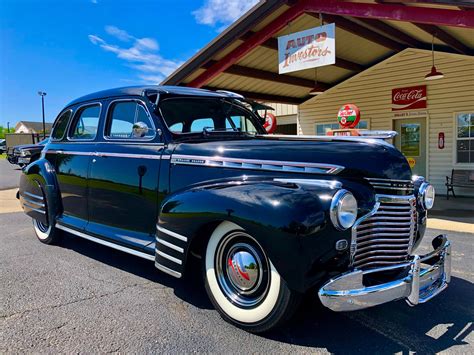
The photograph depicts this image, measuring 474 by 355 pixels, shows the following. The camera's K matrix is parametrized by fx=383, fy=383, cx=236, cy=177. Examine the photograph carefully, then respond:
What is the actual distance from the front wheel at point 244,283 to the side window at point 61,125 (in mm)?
3148

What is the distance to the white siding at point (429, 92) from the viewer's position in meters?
10.5

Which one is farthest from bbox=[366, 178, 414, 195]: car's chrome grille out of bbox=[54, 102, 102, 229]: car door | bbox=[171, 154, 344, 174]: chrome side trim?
bbox=[54, 102, 102, 229]: car door

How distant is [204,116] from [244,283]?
1.94 m

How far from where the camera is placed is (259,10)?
8.50 m

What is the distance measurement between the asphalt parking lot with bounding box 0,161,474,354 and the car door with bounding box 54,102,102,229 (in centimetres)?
70

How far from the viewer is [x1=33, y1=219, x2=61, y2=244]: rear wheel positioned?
4996mm

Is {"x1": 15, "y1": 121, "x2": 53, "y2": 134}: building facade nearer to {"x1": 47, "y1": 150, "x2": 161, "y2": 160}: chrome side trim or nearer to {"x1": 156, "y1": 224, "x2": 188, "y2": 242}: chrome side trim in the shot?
{"x1": 47, "y1": 150, "x2": 161, "y2": 160}: chrome side trim

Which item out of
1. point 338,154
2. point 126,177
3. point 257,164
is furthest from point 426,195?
point 126,177

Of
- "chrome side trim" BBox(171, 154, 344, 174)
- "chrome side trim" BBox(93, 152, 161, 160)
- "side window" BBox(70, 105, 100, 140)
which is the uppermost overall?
"side window" BBox(70, 105, 100, 140)

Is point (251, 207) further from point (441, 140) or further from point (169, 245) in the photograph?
point (441, 140)

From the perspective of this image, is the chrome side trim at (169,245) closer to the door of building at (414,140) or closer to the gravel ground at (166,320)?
the gravel ground at (166,320)

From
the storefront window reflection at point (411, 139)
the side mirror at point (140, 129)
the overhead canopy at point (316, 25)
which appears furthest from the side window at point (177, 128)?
the storefront window reflection at point (411, 139)

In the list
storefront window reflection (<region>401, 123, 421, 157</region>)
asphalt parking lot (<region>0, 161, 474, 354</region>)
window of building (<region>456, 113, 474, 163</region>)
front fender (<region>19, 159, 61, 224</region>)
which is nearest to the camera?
asphalt parking lot (<region>0, 161, 474, 354</region>)

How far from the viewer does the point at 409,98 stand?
11.5 metres
